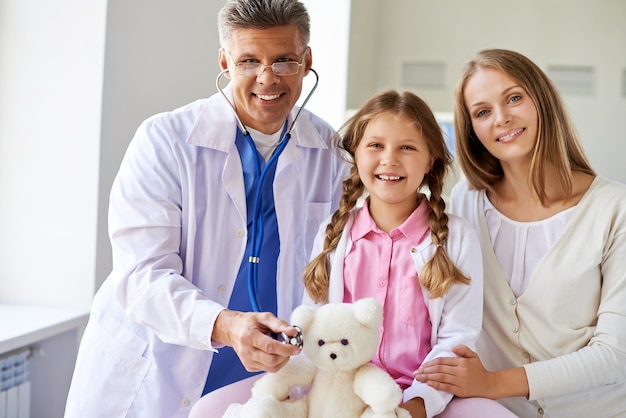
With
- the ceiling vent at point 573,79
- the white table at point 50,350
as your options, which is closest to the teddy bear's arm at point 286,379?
the white table at point 50,350

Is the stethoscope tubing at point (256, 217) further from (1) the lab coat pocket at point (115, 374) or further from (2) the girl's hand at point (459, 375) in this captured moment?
(2) the girl's hand at point (459, 375)

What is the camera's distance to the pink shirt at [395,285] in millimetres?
1407

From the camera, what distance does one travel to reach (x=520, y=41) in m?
4.36

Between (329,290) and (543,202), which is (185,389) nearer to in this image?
(329,290)

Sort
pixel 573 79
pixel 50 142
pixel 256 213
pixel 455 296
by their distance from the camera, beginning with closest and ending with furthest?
pixel 455 296 → pixel 256 213 → pixel 50 142 → pixel 573 79

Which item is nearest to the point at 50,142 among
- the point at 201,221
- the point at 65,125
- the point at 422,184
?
the point at 65,125

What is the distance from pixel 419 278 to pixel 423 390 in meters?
0.23

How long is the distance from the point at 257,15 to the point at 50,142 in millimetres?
983

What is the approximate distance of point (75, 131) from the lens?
7.00ft

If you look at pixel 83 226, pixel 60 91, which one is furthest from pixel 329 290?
pixel 60 91

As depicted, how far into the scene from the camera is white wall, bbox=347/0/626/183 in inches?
167

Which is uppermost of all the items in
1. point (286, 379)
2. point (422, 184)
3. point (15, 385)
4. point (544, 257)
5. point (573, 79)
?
point (573, 79)

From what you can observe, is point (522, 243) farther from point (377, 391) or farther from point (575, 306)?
point (377, 391)

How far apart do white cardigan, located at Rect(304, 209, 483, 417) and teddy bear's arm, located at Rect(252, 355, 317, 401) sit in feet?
0.70
